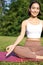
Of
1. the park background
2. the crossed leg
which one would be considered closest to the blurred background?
the park background

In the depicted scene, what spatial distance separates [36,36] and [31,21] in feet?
0.90

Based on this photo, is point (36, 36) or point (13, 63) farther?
point (36, 36)

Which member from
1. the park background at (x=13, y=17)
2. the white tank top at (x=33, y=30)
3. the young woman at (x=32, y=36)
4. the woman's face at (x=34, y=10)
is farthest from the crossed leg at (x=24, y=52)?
the park background at (x=13, y=17)

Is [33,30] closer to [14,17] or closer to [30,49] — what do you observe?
[30,49]

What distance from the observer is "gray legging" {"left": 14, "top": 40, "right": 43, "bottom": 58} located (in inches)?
173

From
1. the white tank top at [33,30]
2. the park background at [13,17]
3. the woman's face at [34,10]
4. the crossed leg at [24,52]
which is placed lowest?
the park background at [13,17]

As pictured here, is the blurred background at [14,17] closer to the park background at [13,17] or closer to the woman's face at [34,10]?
the park background at [13,17]

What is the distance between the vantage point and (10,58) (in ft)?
14.6

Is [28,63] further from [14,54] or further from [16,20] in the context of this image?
[16,20]

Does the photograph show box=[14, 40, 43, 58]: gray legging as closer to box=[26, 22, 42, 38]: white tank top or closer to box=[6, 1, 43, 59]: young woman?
box=[6, 1, 43, 59]: young woman

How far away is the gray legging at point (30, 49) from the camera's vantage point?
14.4 feet

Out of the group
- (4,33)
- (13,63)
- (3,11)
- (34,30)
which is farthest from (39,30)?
(3,11)

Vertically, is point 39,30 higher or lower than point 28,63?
higher

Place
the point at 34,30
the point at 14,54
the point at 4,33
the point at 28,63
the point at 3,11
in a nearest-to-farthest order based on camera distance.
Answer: the point at 28,63 < the point at 34,30 < the point at 14,54 < the point at 4,33 < the point at 3,11
